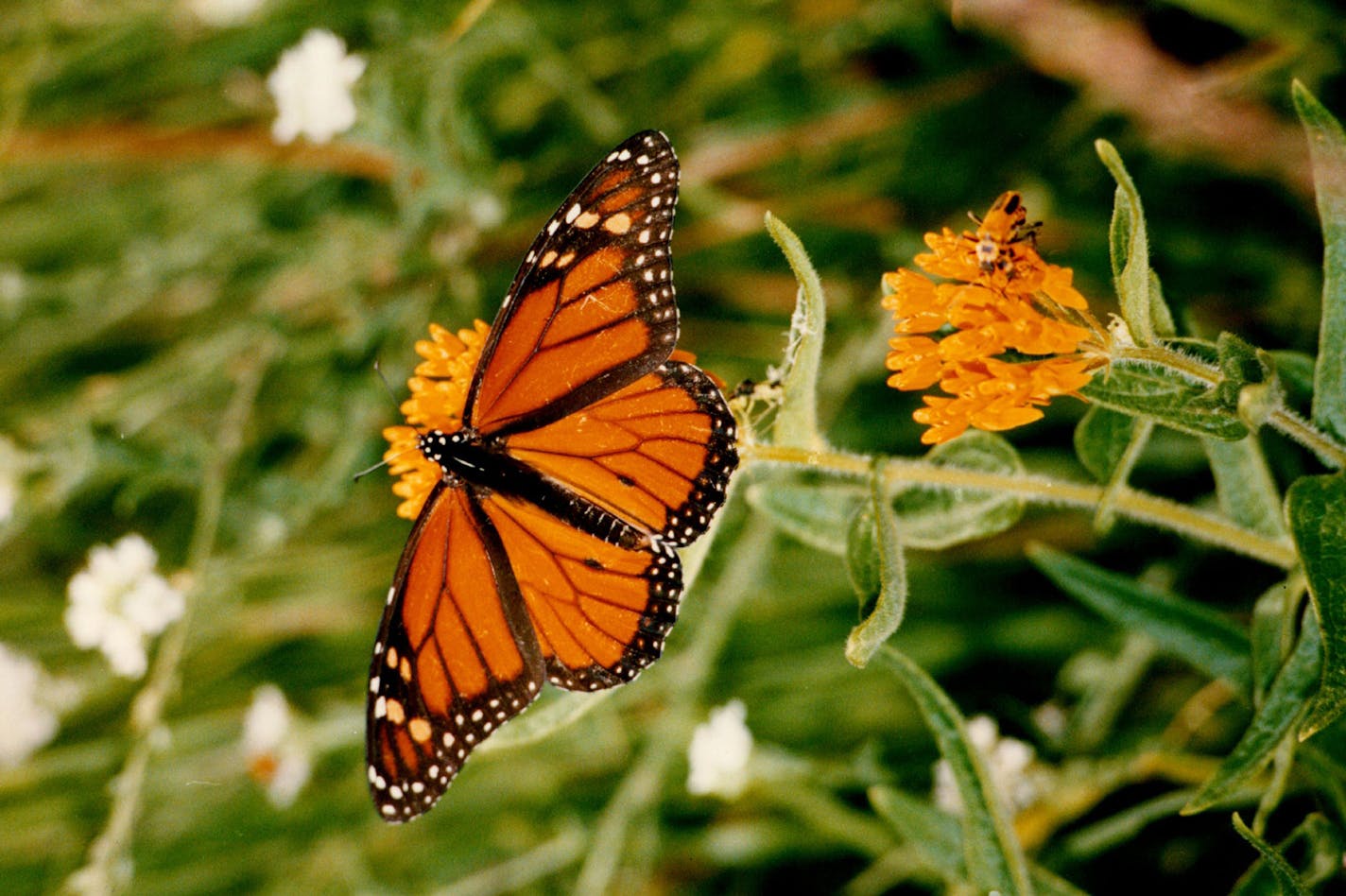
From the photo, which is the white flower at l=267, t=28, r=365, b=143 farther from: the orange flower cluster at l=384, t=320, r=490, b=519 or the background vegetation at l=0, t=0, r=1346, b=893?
the orange flower cluster at l=384, t=320, r=490, b=519

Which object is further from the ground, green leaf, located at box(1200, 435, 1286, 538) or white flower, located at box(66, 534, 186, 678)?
white flower, located at box(66, 534, 186, 678)

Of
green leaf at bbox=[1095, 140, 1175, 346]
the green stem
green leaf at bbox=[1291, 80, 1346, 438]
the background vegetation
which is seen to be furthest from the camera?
the background vegetation

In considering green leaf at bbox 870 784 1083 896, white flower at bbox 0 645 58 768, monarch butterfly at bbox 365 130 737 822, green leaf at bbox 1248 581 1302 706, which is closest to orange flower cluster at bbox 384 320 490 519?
monarch butterfly at bbox 365 130 737 822

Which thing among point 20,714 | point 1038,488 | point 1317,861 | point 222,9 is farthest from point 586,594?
point 222,9

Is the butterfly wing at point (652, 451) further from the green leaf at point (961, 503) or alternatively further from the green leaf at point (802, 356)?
the green leaf at point (961, 503)

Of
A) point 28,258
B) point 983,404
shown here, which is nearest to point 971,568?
point 983,404

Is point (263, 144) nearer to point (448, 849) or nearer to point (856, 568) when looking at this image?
point (448, 849)
